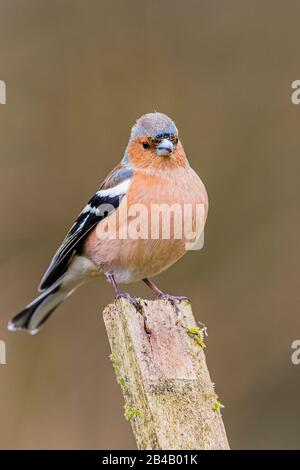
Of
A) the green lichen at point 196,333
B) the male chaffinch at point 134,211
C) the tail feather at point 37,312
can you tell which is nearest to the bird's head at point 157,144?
the male chaffinch at point 134,211

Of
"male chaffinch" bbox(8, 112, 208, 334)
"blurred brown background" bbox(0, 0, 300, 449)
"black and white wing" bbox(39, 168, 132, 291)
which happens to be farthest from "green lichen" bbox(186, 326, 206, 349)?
"blurred brown background" bbox(0, 0, 300, 449)

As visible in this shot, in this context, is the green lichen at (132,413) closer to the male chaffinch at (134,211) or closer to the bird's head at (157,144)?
the male chaffinch at (134,211)

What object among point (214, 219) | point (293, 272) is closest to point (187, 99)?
point (214, 219)

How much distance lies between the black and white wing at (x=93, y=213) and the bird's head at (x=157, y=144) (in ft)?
0.60

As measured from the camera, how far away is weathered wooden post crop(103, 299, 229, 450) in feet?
12.0

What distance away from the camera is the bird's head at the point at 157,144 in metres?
5.87

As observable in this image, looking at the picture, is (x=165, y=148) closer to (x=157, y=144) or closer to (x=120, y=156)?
(x=157, y=144)

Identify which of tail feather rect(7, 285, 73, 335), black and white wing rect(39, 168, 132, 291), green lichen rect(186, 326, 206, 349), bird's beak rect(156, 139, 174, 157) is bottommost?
tail feather rect(7, 285, 73, 335)

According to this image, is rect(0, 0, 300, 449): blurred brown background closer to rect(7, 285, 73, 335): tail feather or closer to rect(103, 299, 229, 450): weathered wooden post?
rect(7, 285, 73, 335): tail feather

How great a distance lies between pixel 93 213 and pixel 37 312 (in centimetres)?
110

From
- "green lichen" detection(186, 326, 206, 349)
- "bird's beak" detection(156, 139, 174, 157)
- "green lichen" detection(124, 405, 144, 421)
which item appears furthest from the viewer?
"bird's beak" detection(156, 139, 174, 157)

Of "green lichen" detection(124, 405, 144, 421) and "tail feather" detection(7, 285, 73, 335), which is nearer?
"green lichen" detection(124, 405, 144, 421)

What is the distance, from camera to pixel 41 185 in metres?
8.62
